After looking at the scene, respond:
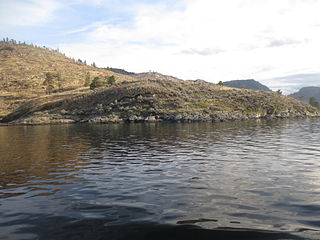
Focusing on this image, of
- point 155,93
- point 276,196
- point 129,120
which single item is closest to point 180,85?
point 155,93

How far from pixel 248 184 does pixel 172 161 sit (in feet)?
30.4

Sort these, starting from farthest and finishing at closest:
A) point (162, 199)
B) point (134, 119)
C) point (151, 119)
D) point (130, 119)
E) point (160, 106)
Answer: point (160, 106) → point (130, 119) → point (134, 119) → point (151, 119) → point (162, 199)

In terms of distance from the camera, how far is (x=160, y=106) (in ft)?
382

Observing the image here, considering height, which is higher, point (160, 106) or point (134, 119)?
point (160, 106)

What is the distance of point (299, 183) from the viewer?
1566cm

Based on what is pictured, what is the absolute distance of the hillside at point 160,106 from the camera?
10756cm

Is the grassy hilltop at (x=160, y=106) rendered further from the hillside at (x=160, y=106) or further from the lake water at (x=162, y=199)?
the lake water at (x=162, y=199)

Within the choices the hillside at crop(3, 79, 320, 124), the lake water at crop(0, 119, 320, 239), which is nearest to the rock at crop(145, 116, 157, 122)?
the hillside at crop(3, 79, 320, 124)

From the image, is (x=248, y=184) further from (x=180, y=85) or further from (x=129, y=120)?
(x=180, y=85)

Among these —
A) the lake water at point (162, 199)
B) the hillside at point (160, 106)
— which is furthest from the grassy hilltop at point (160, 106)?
the lake water at point (162, 199)

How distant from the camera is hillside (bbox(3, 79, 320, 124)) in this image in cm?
10756

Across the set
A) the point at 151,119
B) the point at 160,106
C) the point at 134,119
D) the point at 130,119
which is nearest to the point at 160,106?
the point at 160,106

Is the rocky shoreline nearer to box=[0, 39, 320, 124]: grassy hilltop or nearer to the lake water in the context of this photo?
box=[0, 39, 320, 124]: grassy hilltop

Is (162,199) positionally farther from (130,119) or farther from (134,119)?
(130,119)
